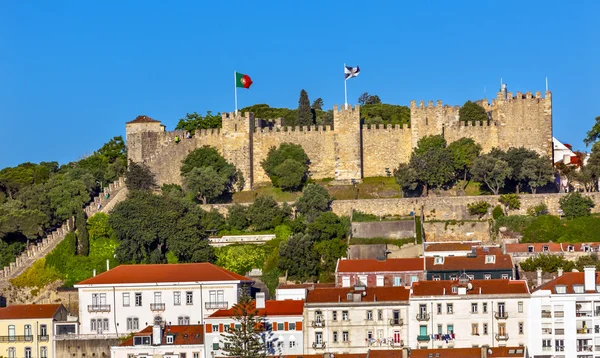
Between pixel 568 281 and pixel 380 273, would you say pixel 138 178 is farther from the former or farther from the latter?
pixel 568 281

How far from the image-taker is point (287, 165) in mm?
88875

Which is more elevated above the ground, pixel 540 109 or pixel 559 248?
pixel 540 109

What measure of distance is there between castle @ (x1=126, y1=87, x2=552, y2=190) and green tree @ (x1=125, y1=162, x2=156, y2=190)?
111cm

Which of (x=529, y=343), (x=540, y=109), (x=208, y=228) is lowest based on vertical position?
(x=529, y=343)

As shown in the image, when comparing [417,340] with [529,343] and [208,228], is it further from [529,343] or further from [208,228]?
[208,228]

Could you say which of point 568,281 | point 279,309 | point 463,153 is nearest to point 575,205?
point 463,153

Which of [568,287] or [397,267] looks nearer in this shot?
[568,287]

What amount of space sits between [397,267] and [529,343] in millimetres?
9259

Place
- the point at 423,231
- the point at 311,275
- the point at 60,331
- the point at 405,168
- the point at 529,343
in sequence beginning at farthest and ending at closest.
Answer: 1. the point at 405,168
2. the point at 423,231
3. the point at 311,275
4. the point at 60,331
5. the point at 529,343

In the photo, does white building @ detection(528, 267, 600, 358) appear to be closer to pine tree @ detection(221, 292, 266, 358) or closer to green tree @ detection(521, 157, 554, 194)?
pine tree @ detection(221, 292, 266, 358)

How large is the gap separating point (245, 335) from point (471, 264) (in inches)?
458

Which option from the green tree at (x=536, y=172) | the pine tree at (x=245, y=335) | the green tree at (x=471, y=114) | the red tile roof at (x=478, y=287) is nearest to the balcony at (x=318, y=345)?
the pine tree at (x=245, y=335)

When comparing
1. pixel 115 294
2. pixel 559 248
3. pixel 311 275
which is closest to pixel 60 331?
pixel 115 294

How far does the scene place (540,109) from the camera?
8944cm
